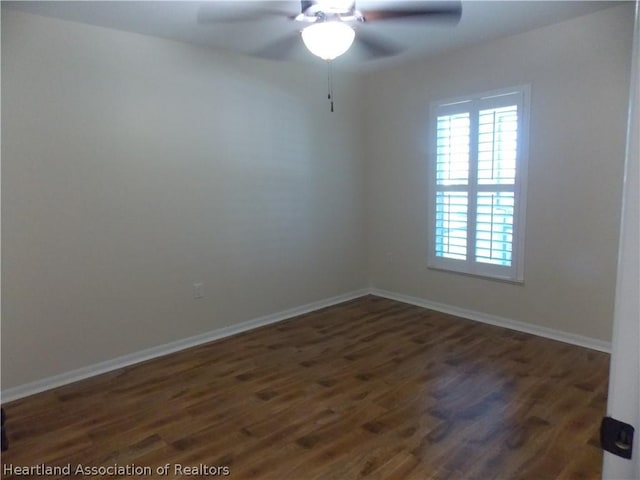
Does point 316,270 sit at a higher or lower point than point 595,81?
lower

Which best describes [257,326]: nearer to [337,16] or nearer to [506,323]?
[506,323]

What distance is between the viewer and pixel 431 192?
167 inches

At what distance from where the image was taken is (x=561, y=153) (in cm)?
334

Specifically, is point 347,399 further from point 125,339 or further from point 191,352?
point 125,339

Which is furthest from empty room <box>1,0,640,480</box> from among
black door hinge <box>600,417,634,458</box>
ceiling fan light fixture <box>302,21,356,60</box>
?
black door hinge <box>600,417,634,458</box>

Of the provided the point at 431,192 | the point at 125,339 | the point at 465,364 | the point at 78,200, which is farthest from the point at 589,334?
the point at 78,200

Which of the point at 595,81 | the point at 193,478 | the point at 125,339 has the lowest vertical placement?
the point at 193,478

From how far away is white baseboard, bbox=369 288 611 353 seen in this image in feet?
10.9

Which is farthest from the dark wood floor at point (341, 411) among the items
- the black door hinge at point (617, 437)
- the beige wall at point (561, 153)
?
the black door hinge at point (617, 437)

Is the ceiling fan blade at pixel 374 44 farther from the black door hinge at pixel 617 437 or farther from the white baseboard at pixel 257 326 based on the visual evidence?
the white baseboard at pixel 257 326

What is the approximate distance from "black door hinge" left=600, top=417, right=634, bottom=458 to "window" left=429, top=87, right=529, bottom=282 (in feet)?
10.2

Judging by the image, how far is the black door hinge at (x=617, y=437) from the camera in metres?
0.73

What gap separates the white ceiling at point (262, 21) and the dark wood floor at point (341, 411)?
221 cm

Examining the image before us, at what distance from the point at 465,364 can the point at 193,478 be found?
2.01 m
